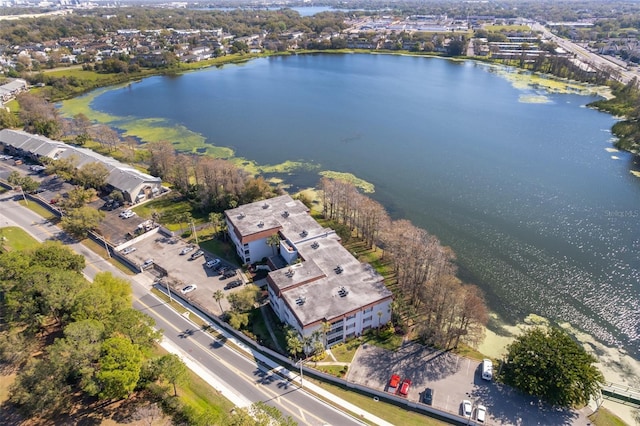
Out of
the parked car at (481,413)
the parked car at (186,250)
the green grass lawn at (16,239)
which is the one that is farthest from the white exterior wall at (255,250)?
the parked car at (481,413)

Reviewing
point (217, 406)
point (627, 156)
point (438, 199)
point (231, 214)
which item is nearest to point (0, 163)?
point (231, 214)

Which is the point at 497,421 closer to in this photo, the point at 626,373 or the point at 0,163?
the point at 626,373

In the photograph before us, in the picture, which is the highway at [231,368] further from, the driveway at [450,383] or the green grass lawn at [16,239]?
the green grass lawn at [16,239]

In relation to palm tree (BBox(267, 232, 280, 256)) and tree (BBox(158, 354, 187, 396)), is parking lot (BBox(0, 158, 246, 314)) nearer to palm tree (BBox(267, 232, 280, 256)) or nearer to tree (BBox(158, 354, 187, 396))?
palm tree (BBox(267, 232, 280, 256))

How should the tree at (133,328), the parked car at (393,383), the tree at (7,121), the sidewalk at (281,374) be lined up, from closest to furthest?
the sidewalk at (281,374) < the parked car at (393,383) < the tree at (133,328) < the tree at (7,121)

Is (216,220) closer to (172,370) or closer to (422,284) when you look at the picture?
(172,370)

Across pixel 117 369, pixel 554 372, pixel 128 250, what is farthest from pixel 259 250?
pixel 554 372
